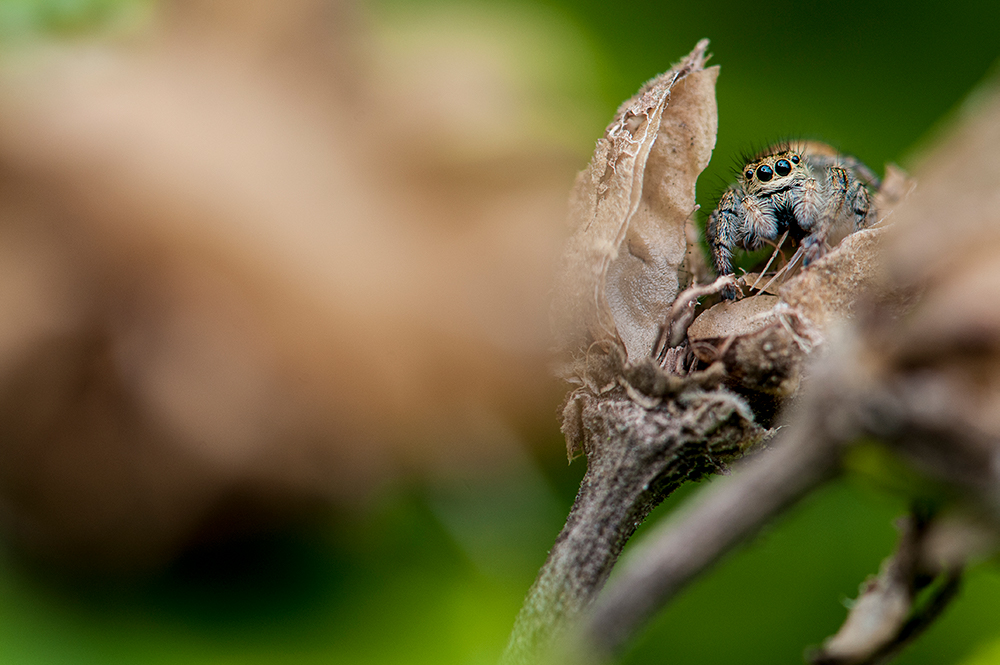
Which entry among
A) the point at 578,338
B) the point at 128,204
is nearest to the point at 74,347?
the point at 128,204

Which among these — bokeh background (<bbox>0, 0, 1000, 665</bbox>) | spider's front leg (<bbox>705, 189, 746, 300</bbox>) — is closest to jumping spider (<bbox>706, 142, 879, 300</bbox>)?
spider's front leg (<bbox>705, 189, 746, 300</bbox>)

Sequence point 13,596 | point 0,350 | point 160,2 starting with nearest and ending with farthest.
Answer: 1. point 13,596
2. point 0,350
3. point 160,2

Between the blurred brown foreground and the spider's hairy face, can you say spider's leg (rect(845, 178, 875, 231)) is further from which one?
the blurred brown foreground

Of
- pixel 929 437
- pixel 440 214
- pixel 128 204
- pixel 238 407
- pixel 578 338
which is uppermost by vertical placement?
pixel 128 204

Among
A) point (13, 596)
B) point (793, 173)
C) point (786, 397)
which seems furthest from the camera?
point (13, 596)

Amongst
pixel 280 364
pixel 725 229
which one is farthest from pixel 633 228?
pixel 280 364

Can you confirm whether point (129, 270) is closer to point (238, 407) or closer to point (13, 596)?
point (238, 407)

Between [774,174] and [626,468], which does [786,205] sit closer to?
[774,174]
